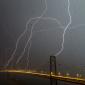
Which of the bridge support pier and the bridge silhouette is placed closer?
the bridge silhouette

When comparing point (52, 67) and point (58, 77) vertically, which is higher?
point (52, 67)

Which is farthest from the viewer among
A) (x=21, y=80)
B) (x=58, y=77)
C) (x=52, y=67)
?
(x=21, y=80)

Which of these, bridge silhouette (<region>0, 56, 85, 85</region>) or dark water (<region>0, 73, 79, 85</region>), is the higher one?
bridge silhouette (<region>0, 56, 85, 85</region>)

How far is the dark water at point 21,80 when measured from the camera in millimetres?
2457

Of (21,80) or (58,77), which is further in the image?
(21,80)

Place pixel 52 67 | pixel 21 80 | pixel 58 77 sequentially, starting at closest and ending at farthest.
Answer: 1. pixel 58 77
2. pixel 52 67
3. pixel 21 80

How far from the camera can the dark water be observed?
2.46 meters

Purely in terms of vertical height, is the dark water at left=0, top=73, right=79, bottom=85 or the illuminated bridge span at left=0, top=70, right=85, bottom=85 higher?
the illuminated bridge span at left=0, top=70, right=85, bottom=85

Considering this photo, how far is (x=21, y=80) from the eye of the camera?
8.64 ft

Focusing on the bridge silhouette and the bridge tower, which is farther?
the bridge tower

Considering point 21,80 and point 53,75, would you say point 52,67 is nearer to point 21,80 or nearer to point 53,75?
point 53,75

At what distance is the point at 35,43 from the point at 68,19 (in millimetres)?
538

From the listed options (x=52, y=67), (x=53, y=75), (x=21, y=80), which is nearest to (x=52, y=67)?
(x=52, y=67)

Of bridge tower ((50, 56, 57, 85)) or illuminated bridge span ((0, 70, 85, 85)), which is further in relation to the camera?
bridge tower ((50, 56, 57, 85))
